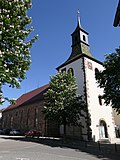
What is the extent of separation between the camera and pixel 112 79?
846 inches

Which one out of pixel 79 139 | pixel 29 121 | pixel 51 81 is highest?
pixel 51 81

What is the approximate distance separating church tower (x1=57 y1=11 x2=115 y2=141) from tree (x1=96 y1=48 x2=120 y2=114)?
4.73 meters

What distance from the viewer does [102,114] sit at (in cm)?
2791

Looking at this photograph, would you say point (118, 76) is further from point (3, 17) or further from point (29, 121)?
point (29, 121)

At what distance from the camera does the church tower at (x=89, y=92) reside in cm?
2527

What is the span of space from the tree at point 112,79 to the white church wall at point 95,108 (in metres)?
4.72

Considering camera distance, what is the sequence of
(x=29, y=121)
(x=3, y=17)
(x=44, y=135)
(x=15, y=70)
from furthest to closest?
(x=29, y=121), (x=44, y=135), (x=15, y=70), (x=3, y=17)

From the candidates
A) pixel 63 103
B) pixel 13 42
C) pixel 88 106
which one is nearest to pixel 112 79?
pixel 88 106

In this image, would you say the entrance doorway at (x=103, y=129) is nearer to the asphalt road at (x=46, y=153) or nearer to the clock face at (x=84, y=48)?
the asphalt road at (x=46, y=153)

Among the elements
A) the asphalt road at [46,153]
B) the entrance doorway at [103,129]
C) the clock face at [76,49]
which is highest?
the clock face at [76,49]

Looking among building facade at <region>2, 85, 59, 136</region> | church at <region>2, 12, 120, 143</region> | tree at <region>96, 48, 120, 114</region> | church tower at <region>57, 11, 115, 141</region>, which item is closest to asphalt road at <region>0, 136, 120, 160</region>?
tree at <region>96, 48, 120, 114</region>

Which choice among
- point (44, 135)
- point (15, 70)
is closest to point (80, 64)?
point (44, 135)

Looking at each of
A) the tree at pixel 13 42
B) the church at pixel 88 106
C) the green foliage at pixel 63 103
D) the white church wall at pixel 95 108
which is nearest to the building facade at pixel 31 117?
the church at pixel 88 106

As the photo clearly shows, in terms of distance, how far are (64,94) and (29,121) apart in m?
16.2
